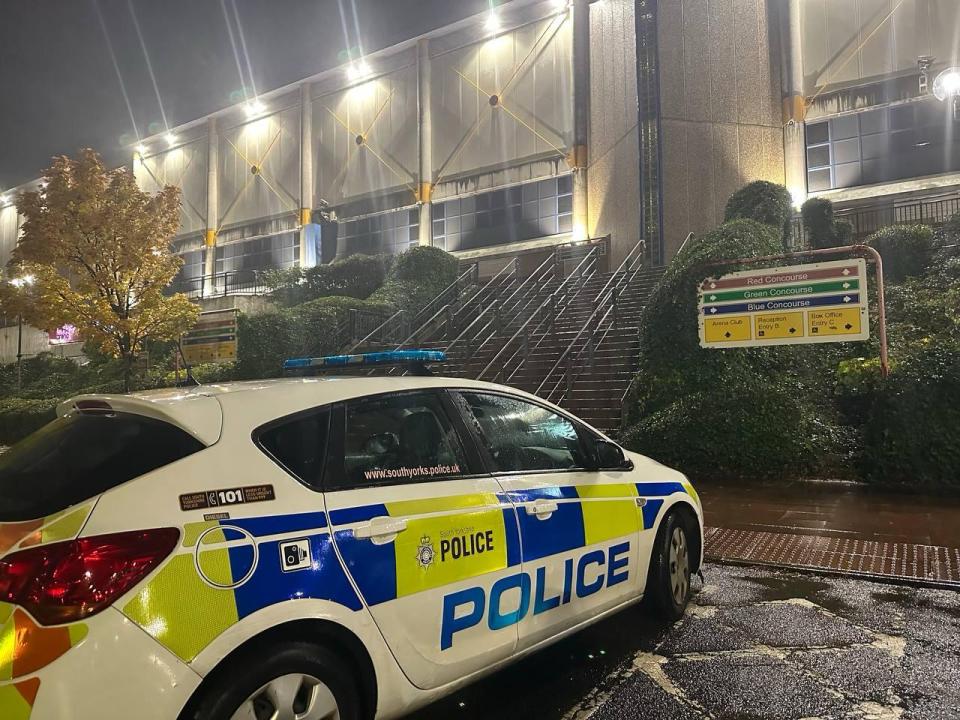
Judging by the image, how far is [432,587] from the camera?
2.52m

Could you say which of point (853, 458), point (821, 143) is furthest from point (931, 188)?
point (853, 458)

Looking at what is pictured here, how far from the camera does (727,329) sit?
914 cm

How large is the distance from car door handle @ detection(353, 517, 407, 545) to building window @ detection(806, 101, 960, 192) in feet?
70.1

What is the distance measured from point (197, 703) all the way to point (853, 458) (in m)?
8.03

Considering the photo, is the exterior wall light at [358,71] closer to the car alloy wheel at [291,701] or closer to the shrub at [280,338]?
the shrub at [280,338]

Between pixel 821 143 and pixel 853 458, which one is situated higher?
pixel 821 143

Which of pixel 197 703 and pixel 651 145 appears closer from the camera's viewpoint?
pixel 197 703

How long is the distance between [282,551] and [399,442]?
2.45ft

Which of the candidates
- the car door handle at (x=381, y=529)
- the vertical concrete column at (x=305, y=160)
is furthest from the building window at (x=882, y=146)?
the car door handle at (x=381, y=529)

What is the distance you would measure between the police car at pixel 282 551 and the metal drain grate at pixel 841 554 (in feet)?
8.61

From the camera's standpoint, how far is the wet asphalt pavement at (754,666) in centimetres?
302

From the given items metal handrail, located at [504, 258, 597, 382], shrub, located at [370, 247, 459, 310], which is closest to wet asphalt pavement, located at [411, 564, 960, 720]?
metal handrail, located at [504, 258, 597, 382]

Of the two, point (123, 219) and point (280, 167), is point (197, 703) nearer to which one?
point (123, 219)

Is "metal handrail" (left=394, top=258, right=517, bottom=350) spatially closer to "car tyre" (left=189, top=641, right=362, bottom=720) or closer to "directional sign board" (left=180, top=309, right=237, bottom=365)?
"directional sign board" (left=180, top=309, right=237, bottom=365)
